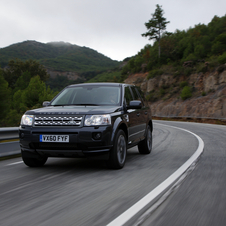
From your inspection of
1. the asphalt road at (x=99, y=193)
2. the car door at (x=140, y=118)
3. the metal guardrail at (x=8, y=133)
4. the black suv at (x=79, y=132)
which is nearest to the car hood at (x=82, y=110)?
the black suv at (x=79, y=132)

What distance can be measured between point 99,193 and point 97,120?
1602mm

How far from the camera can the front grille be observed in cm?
554

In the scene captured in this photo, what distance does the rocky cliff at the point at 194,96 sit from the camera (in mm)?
38263

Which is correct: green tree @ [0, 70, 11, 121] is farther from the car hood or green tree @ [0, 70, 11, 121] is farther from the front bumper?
the front bumper

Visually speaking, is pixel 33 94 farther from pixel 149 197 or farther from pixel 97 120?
pixel 149 197

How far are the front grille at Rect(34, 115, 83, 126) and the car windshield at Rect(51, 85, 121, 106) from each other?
106cm

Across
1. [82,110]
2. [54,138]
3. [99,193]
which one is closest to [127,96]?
[82,110]

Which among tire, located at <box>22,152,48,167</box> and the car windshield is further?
the car windshield

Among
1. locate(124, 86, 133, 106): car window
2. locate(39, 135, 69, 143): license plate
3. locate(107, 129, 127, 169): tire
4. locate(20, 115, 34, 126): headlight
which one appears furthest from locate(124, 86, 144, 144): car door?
locate(20, 115, 34, 126): headlight

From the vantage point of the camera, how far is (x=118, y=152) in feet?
19.9

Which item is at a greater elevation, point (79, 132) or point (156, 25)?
point (156, 25)

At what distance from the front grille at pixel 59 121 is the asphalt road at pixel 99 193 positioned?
0.91 metres

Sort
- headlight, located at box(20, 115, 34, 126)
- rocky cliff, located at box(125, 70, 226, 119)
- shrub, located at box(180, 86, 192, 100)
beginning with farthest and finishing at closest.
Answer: shrub, located at box(180, 86, 192, 100) → rocky cliff, located at box(125, 70, 226, 119) → headlight, located at box(20, 115, 34, 126)

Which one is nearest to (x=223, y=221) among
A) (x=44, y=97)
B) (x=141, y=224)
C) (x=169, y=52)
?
(x=141, y=224)
